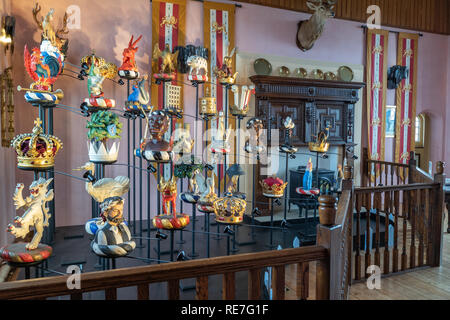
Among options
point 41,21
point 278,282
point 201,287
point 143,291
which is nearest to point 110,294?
point 143,291

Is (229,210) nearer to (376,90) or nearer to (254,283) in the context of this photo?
(254,283)

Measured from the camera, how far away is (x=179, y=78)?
18.3 ft

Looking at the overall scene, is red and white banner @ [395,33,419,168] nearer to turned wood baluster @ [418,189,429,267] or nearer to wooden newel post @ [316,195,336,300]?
turned wood baluster @ [418,189,429,267]

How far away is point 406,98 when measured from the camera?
753cm

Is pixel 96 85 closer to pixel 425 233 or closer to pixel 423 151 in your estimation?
pixel 425 233

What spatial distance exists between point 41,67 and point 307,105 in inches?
179

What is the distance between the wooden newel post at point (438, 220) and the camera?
4.12m

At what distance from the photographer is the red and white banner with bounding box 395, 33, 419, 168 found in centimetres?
742

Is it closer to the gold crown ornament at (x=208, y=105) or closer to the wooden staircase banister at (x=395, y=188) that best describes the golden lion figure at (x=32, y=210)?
the gold crown ornament at (x=208, y=105)

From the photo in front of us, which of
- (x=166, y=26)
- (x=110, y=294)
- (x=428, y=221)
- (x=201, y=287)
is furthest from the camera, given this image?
(x=166, y=26)

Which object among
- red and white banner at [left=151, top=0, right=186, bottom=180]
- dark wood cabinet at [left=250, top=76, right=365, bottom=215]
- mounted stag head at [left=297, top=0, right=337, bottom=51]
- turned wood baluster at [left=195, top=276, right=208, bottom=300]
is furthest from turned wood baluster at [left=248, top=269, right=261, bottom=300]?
mounted stag head at [left=297, top=0, right=337, bottom=51]

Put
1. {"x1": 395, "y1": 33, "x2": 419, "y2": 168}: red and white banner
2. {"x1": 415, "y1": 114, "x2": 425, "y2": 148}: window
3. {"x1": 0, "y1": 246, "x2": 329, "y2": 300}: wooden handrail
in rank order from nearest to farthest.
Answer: {"x1": 0, "y1": 246, "x2": 329, "y2": 300}: wooden handrail
{"x1": 395, "y1": 33, "x2": 419, "y2": 168}: red and white banner
{"x1": 415, "y1": 114, "x2": 425, "y2": 148}: window

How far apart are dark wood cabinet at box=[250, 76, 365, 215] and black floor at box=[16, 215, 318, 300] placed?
1.61m
